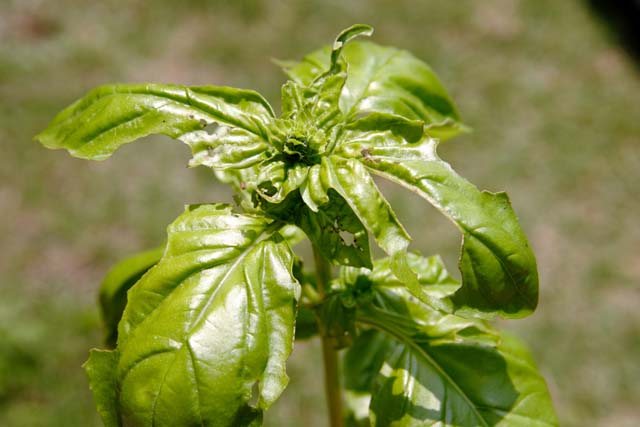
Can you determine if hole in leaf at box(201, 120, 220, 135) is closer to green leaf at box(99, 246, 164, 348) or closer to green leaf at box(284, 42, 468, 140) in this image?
green leaf at box(284, 42, 468, 140)

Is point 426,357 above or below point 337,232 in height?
below

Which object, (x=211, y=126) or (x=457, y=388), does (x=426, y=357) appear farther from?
(x=211, y=126)

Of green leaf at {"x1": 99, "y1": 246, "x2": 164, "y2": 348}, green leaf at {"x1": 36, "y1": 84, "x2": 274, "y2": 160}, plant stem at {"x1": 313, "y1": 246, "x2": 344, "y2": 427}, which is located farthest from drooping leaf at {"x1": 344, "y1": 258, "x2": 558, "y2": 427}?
green leaf at {"x1": 99, "y1": 246, "x2": 164, "y2": 348}

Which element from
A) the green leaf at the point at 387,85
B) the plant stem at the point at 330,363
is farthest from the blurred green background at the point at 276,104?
the green leaf at the point at 387,85

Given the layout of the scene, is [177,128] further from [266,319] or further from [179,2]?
[179,2]

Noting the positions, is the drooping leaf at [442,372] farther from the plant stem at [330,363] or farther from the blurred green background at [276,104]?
the blurred green background at [276,104]

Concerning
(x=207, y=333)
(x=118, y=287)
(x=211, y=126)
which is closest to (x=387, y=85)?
(x=207, y=333)
